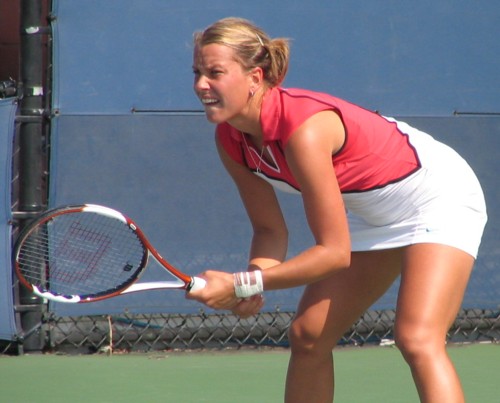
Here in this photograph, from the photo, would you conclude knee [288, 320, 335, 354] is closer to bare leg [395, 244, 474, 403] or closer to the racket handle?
bare leg [395, 244, 474, 403]

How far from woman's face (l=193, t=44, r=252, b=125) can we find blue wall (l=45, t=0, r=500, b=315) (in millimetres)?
2382

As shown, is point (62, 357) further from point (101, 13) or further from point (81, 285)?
point (101, 13)

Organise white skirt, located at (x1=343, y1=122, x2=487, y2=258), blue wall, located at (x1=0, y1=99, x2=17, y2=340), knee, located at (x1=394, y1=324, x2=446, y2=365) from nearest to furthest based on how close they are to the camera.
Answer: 1. knee, located at (x1=394, y1=324, x2=446, y2=365)
2. white skirt, located at (x1=343, y1=122, x2=487, y2=258)
3. blue wall, located at (x1=0, y1=99, x2=17, y2=340)

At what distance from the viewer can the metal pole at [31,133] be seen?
17.4 ft

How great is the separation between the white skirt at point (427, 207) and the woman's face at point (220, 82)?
19.3 inches

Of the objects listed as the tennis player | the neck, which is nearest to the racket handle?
the tennis player

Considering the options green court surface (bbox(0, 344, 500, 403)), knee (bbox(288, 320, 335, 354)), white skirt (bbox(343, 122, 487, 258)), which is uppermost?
white skirt (bbox(343, 122, 487, 258))

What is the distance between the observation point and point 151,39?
533 cm

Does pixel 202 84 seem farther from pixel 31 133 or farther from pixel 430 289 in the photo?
pixel 31 133

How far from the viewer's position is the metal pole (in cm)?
530

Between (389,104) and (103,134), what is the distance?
1491mm

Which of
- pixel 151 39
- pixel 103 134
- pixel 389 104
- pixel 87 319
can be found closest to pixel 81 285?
pixel 87 319

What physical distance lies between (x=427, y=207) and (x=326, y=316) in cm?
46

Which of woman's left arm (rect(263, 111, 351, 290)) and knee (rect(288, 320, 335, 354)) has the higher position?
woman's left arm (rect(263, 111, 351, 290))
